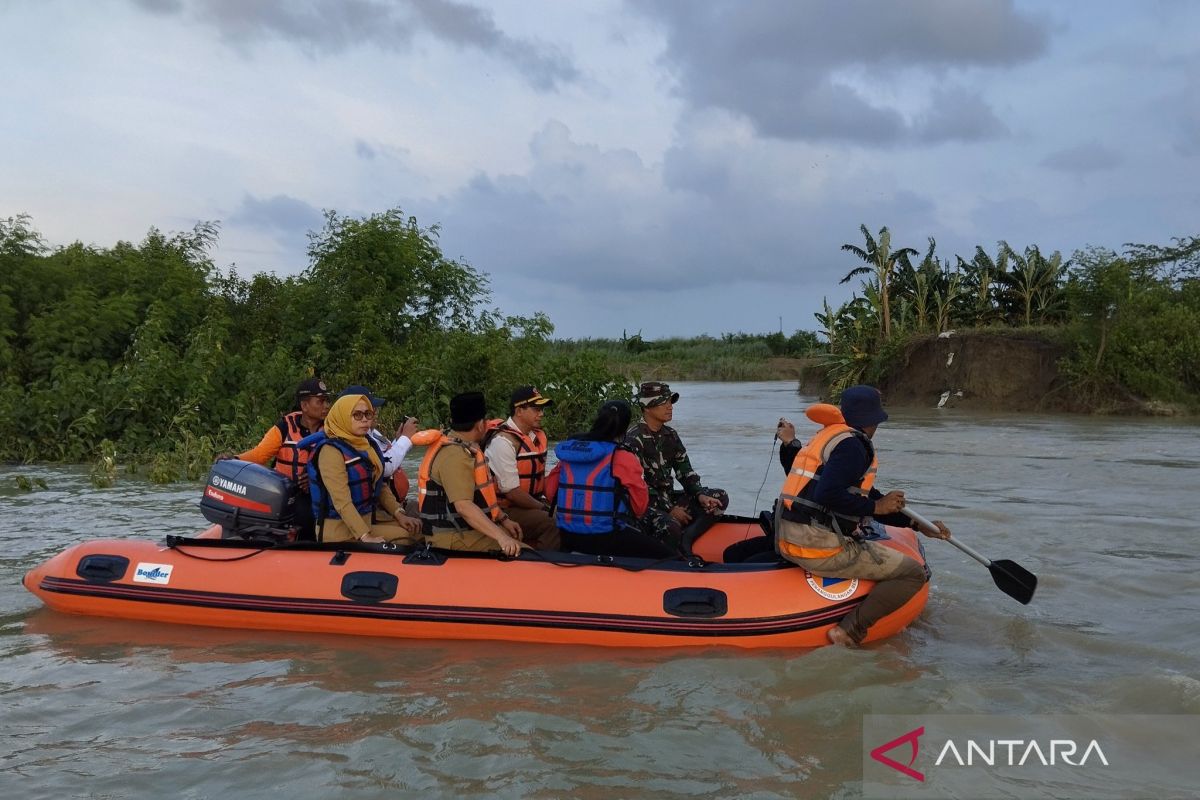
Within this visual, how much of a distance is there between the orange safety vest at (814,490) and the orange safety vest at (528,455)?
60.6 inches

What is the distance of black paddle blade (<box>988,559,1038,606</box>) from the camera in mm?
5043

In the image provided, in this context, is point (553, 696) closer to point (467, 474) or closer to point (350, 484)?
point (467, 474)

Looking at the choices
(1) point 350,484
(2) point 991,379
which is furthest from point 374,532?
(2) point 991,379

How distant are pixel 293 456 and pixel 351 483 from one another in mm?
627

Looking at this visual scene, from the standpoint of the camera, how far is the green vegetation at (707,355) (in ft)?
139

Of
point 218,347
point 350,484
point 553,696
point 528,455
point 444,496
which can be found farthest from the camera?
point 218,347

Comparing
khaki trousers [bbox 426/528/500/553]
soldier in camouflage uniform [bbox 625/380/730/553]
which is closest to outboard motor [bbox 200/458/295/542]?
khaki trousers [bbox 426/528/500/553]

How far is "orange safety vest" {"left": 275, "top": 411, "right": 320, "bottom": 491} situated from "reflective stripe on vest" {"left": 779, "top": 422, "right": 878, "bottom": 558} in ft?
9.27

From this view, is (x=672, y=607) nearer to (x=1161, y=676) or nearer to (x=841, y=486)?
(x=841, y=486)

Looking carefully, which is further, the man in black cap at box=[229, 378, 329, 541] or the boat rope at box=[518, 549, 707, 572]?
the man in black cap at box=[229, 378, 329, 541]

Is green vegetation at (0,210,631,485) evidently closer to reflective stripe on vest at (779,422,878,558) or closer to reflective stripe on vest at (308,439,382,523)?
reflective stripe on vest at (308,439,382,523)

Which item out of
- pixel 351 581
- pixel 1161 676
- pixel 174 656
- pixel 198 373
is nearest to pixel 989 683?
pixel 1161 676

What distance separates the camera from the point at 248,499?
543 cm

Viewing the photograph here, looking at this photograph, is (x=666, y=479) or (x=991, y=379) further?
(x=991, y=379)
